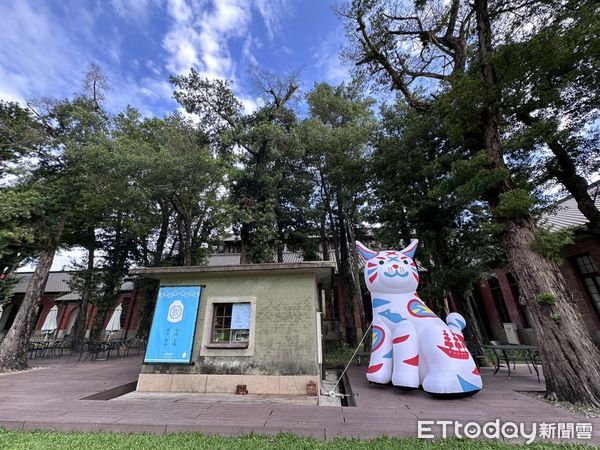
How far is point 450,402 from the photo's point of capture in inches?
205

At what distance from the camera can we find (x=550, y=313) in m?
5.37

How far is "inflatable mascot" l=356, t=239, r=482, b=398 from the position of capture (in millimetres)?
5344

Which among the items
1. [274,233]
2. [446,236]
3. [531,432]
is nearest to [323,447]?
[531,432]

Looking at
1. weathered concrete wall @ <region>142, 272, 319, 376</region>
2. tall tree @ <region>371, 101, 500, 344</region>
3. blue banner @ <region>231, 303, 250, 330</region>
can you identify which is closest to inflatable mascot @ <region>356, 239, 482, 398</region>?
weathered concrete wall @ <region>142, 272, 319, 376</region>

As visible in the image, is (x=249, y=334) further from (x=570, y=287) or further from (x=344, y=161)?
(x=570, y=287)

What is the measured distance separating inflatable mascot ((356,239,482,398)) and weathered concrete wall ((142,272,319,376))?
69.3 inches

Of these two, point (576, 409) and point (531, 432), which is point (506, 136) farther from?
point (531, 432)

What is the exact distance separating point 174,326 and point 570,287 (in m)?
15.9

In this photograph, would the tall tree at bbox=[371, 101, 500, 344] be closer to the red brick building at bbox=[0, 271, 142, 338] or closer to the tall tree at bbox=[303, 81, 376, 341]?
the tall tree at bbox=[303, 81, 376, 341]

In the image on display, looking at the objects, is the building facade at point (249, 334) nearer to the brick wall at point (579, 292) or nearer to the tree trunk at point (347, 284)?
the tree trunk at point (347, 284)

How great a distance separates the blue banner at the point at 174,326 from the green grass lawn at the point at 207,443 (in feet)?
8.95

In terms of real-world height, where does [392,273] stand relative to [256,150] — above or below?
below

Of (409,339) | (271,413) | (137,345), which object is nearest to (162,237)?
(137,345)

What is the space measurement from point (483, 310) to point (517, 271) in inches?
517
